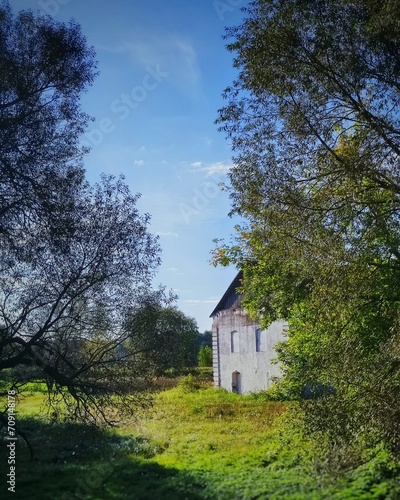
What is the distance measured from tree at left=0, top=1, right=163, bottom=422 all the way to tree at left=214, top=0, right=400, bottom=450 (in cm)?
352

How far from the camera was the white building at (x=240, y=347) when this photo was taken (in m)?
28.0

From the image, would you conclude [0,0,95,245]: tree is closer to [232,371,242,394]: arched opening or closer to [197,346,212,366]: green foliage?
[232,371,242,394]: arched opening

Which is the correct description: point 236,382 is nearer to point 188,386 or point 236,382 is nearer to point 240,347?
point 240,347

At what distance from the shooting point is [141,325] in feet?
39.6

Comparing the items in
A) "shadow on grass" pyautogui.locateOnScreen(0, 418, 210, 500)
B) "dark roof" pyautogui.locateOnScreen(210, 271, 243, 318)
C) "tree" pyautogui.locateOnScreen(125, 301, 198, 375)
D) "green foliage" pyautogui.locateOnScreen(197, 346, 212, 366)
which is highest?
"dark roof" pyautogui.locateOnScreen(210, 271, 243, 318)

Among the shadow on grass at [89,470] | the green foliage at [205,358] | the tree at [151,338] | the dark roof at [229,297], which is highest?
the dark roof at [229,297]

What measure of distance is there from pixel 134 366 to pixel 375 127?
7.86m

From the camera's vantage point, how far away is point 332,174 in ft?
37.4

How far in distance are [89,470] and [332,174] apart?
30.1 feet

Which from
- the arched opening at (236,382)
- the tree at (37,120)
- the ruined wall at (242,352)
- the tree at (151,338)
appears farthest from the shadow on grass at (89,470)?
the arched opening at (236,382)

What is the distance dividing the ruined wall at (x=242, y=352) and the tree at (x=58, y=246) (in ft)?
52.6

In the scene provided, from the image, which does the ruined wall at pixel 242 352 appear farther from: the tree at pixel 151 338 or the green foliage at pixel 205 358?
the green foliage at pixel 205 358

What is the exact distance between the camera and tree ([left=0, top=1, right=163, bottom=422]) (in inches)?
437

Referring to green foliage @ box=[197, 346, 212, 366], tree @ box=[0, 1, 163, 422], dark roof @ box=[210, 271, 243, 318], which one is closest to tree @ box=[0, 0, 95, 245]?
tree @ box=[0, 1, 163, 422]
